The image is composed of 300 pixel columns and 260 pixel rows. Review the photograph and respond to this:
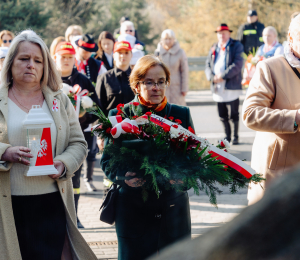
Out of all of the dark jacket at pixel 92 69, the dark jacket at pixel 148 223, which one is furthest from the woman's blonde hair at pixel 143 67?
the dark jacket at pixel 92 69

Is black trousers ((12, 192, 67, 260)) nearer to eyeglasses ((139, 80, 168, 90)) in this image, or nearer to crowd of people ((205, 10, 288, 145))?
eyeglasses ((139, 80, 168, 90))

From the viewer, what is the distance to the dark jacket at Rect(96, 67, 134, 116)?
594 cm

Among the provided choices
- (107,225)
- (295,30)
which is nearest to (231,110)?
(107,225)

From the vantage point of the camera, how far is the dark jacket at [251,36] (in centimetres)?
1397

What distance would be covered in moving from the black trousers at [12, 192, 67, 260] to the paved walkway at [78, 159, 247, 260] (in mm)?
1445

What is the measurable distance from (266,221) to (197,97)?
59.3ft

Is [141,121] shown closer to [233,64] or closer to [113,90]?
[113,90]

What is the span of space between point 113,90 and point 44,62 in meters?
2.82

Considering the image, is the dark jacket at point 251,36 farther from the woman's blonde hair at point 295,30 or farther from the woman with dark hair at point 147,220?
the woman with dark hair at point 147,220

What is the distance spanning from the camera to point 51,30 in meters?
27.0

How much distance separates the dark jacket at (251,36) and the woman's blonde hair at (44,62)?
11497 millimetres

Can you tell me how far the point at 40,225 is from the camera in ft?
9.85

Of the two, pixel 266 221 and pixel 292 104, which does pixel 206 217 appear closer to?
pixel 292 104

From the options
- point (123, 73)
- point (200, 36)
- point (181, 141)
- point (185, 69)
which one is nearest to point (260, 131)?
point (181, 141)
